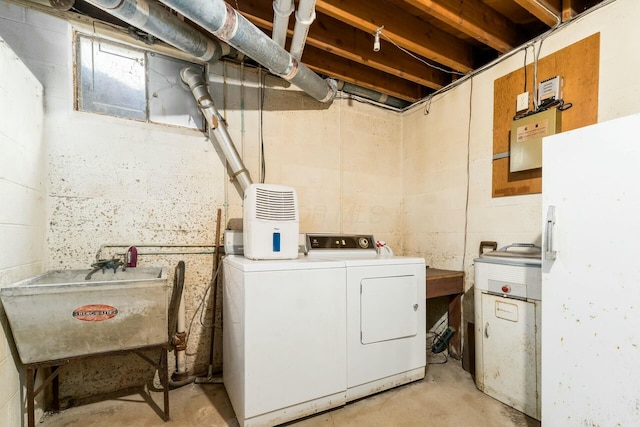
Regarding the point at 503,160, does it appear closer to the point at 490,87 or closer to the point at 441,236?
the point at 490,87

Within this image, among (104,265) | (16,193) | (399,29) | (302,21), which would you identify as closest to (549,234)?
(399,29)

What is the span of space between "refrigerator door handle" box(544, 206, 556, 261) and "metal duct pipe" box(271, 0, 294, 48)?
1.95 metres

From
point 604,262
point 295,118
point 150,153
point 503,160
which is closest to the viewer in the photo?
point 604,262

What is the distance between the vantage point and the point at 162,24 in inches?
67.6

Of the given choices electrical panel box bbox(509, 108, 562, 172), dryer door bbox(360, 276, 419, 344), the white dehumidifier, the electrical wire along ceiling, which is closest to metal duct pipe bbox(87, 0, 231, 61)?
the electrical wire along ceiling

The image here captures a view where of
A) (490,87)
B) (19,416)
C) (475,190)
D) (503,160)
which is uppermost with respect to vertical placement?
(490,87)

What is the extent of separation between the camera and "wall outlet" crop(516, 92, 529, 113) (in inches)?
84.6

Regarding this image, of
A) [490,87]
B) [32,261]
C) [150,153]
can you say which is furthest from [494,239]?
[32,261]

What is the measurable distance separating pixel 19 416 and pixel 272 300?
147 centimetres

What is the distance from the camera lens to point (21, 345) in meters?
1.35

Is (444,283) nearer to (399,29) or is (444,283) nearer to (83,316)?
(399,29)

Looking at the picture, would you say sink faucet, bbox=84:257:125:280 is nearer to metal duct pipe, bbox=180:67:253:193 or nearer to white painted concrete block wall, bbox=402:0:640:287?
metal duct pipe, bbox=180:67:253:193

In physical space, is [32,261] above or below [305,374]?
above

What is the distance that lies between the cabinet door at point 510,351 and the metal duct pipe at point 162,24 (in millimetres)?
2757
